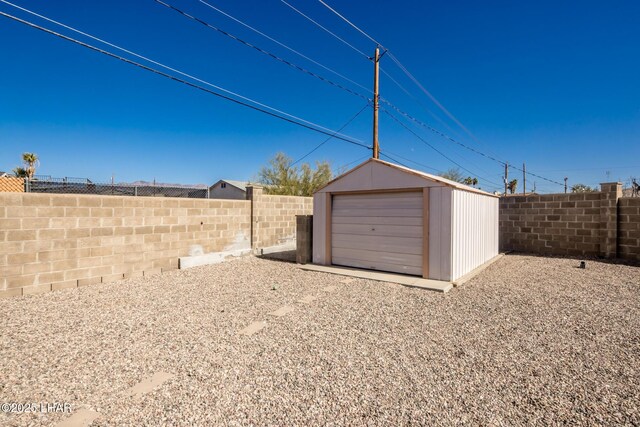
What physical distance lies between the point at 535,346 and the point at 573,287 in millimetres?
3670

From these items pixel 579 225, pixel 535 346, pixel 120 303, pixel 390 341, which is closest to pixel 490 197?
pixel 579 225

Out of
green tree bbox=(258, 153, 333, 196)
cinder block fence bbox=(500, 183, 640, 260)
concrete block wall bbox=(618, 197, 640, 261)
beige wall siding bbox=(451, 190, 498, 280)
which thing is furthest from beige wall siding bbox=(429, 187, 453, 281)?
green tree bbox=(258, 153, 333, 196)

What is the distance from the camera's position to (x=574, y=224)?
984cm

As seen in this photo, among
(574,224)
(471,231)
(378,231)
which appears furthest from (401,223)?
(574,224)

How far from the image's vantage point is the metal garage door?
274 inches

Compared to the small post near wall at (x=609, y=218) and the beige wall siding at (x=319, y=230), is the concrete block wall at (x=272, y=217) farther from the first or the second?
the small post near wall at (x=609, y=218)

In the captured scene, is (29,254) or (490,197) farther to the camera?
(490,197)

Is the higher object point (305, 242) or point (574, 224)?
point (574, 224)

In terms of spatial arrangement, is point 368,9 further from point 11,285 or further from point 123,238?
point 11,285

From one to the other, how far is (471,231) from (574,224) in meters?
5.18

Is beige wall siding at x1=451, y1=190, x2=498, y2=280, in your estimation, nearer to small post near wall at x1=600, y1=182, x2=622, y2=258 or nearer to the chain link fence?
small post near wall at x1=600, y1=182, x2=622, y2=258

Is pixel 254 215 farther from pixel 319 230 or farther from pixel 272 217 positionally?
pixel 319 230

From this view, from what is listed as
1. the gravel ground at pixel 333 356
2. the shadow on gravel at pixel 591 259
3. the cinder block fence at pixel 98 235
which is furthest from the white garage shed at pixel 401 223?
the cinder block fence at pixel 98 235

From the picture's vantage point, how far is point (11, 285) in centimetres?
530
